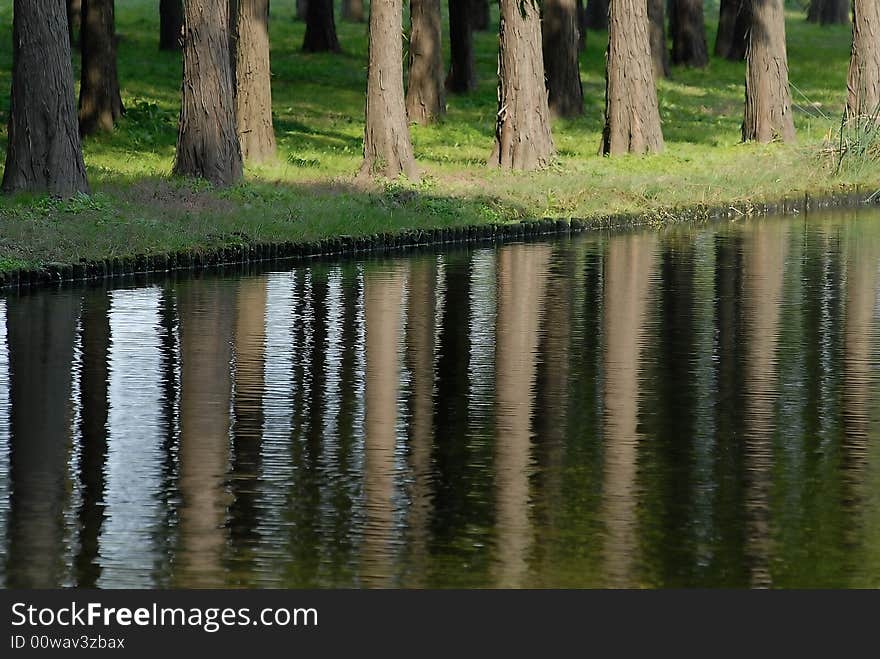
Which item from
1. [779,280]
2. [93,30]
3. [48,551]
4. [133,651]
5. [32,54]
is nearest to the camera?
[133,651]

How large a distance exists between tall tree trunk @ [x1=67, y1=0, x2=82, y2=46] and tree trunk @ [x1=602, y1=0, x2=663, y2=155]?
1907 cm

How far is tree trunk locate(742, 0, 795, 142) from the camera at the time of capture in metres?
40.6

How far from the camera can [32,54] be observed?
25812mm

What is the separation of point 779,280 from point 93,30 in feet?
66.8

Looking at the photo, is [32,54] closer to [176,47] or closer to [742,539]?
[742,539]

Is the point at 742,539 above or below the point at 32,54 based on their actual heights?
below

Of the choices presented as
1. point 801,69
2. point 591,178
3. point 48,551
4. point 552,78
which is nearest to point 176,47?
point 552,78

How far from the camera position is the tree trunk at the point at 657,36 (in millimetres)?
51406

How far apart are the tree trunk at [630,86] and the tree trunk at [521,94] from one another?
132 inches

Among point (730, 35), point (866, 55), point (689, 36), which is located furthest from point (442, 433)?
point (730, 35)

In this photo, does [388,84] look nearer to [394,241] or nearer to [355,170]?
[355,170]

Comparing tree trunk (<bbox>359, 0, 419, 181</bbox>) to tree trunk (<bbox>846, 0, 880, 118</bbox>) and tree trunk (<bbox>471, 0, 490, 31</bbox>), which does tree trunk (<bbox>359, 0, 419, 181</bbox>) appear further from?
tree trunk (<bbox>471, 0, 490, 31</bbox>)

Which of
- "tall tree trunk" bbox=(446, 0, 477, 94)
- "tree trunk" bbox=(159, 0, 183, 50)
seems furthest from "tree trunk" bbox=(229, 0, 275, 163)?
"tree trunk" bbox=(159, 0, 183, 50)

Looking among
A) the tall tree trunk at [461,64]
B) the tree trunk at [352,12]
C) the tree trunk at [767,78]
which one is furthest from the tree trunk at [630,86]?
the tree trunk at [352,12]
